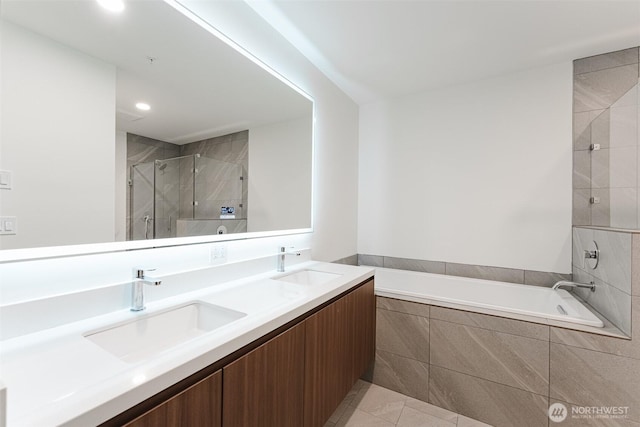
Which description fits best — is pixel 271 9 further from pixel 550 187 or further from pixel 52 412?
pixel 550 187

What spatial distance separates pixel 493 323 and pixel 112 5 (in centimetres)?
254

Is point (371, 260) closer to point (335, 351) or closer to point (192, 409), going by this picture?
point (335, 351)

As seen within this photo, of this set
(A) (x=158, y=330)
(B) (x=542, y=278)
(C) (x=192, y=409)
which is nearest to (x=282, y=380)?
(C) (x=192, y=409)

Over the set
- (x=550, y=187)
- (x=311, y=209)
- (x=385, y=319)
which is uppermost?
(x=550, y=187)

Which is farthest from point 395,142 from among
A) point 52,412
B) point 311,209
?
point 52,412

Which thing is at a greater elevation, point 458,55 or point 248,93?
point 458,55

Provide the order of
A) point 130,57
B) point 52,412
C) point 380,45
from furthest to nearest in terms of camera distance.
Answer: point 380,45 < point 130,57 < point 52,412

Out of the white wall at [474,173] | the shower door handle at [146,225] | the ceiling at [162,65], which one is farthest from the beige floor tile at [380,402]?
the ceiling at [162,65]

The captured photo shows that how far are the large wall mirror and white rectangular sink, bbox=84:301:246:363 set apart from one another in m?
0.35

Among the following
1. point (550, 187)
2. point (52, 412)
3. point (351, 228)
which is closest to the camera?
point (52, 412)

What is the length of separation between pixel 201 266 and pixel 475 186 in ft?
7.85

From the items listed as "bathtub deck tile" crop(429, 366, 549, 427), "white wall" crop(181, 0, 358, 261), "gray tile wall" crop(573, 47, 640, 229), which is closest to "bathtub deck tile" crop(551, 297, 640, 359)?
"bathtub deck tile" crop(429, 366, 549, 427)

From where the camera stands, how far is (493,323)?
70.4 inches

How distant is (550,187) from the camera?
2279mm
